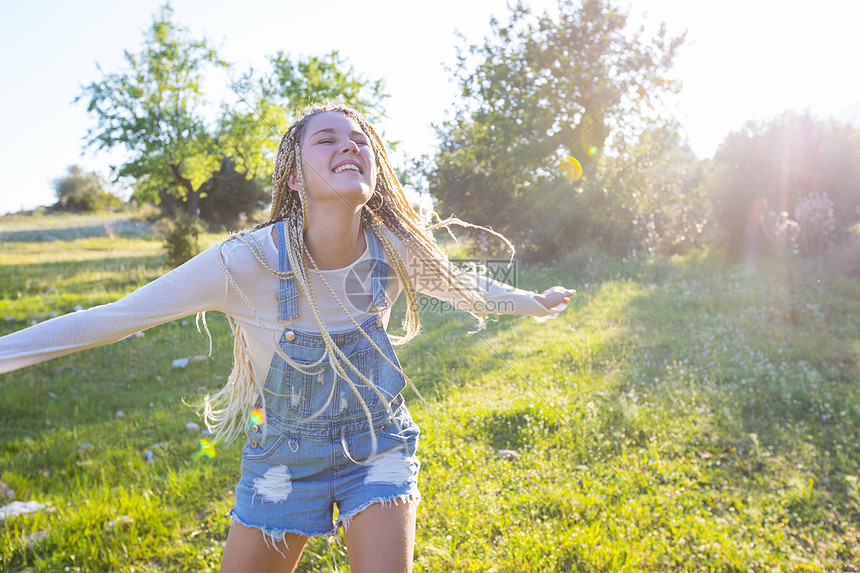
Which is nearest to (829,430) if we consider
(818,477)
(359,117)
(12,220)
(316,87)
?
(818,477)

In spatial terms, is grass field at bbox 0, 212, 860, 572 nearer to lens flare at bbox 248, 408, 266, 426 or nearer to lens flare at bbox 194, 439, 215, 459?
lens flare at bbox 194, 439, 215, 459

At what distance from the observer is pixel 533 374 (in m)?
6.03

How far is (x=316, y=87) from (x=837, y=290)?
10096 mm

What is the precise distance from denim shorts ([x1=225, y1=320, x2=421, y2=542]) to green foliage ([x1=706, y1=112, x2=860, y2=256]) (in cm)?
1148

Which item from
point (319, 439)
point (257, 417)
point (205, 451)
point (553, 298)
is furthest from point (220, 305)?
point (205, 451)

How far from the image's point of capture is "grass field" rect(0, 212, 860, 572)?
3309 mm

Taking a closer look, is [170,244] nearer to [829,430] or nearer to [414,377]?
[414,377]

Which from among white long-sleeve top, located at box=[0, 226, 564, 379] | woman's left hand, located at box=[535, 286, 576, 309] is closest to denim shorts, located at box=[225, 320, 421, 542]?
white long-sleeve top, located at box=[0, 226, 564, 379]

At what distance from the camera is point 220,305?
2383 millimetres

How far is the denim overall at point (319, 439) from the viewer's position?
2.27 metres

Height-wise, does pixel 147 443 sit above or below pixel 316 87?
below

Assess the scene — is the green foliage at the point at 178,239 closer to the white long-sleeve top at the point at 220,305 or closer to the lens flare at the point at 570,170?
the lens flare at the point at 570,170

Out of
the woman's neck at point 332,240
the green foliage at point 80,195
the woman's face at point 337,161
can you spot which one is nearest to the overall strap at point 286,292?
the woman's neck at point 332,240

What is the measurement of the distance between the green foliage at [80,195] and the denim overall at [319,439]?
37.1 m
